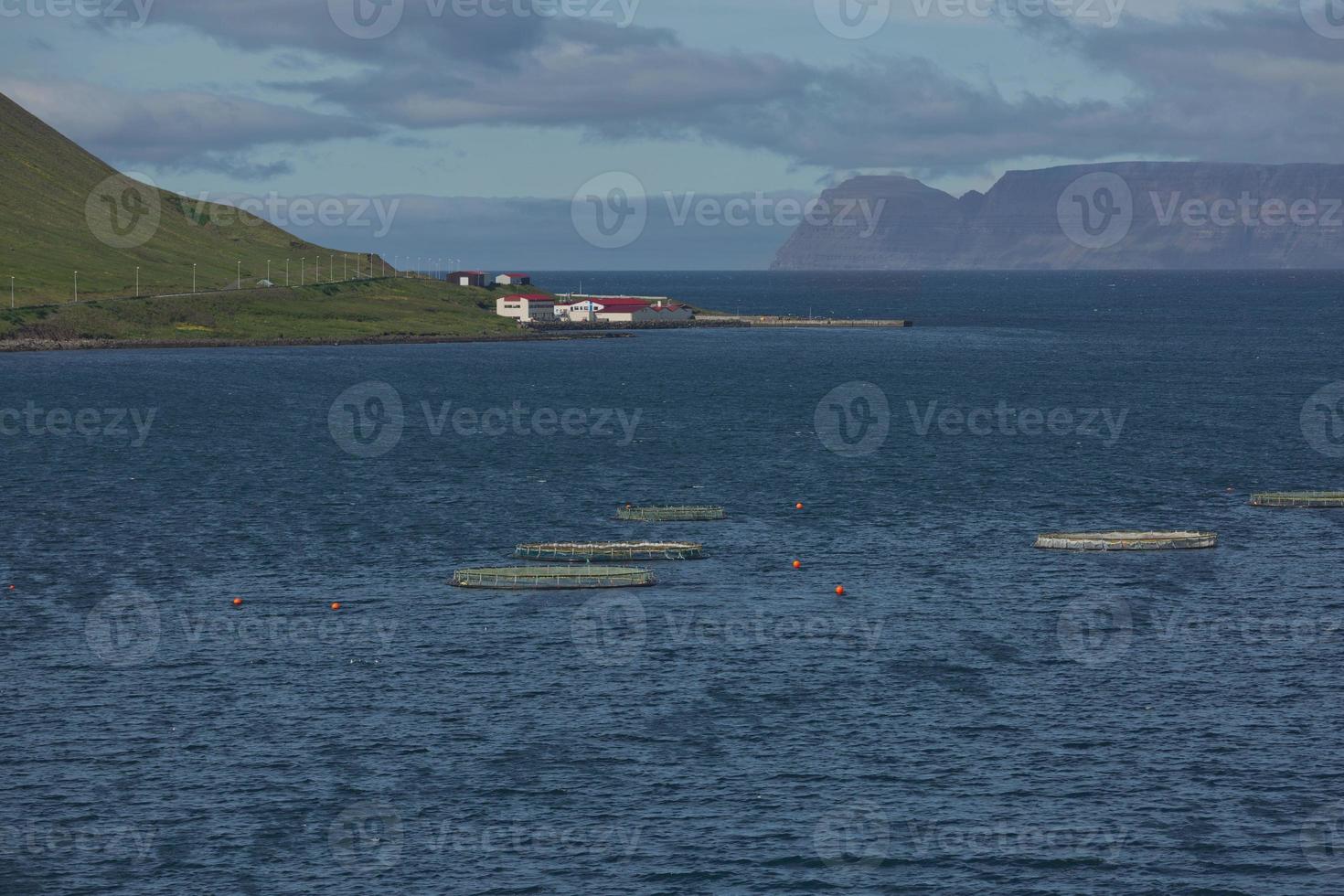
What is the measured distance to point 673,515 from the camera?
132250 mm

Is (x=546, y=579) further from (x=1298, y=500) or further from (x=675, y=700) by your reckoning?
(x=1298, y=500)

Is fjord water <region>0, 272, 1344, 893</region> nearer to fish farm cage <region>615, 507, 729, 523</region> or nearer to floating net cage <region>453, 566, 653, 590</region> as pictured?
floating net cage <region>453, 566, 653, 590</region>

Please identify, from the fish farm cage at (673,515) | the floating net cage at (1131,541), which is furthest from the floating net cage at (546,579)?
the floating net cage at (1131,541)

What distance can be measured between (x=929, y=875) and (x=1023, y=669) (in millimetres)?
26918

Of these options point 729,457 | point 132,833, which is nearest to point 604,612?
point 132,833

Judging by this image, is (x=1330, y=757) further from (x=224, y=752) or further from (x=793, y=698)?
(x=224, y=752)

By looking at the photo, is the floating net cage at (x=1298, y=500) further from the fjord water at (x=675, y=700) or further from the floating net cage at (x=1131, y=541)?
the floating net cage at (x=1131, y=541)

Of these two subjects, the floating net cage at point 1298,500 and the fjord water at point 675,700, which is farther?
the floating net cage at point 1298,500

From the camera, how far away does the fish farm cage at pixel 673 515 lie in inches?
5187

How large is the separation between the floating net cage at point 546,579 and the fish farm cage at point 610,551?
5968 mm

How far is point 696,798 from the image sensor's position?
70.3m

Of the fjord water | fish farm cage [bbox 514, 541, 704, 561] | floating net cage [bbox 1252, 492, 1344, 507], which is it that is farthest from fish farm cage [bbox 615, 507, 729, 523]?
floating net cage [bbox 1252, 492, 1344, 507]

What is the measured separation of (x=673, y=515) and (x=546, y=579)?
25.7 m

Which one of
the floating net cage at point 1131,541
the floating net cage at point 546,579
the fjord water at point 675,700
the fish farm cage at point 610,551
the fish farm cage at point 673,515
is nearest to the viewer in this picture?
the fjord water at point 675,700
